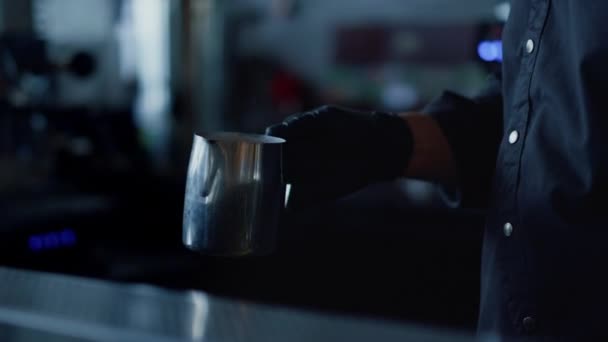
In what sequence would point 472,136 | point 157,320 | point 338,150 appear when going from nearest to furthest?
point 157,320 → point 338,150 → point 472,136

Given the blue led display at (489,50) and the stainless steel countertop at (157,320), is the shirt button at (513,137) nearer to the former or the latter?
the stainless steel countertop at (157,320)

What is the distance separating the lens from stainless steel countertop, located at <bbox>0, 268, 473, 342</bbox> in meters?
0.47

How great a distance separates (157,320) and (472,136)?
75 cm

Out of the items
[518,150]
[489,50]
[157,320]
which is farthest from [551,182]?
[489,50]

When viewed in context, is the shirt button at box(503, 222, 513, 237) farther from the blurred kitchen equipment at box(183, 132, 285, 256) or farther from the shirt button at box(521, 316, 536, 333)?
the blurred kitchen equipment at box(183, 132, 285, 256)

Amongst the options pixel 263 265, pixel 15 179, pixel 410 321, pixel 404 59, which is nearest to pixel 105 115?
pixel 15 179

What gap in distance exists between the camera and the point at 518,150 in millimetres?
954

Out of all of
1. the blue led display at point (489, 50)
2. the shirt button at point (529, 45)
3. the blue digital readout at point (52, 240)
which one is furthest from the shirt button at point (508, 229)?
the blue digital readout at point (52, 240)

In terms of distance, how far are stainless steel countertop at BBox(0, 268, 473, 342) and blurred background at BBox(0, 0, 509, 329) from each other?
3.21 feet

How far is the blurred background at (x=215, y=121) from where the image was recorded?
217 cm

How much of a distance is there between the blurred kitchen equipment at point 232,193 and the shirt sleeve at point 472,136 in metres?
0.42

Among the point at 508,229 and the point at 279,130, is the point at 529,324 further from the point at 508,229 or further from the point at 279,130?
the point at 279,130

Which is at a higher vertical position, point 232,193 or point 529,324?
point 232,193

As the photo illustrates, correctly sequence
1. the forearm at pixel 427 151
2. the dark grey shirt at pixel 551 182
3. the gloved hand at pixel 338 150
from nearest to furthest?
the dark grey shirt at pixel 551 182
the gloved hand at pixel 338 150
the forearm at pixel 427 151
